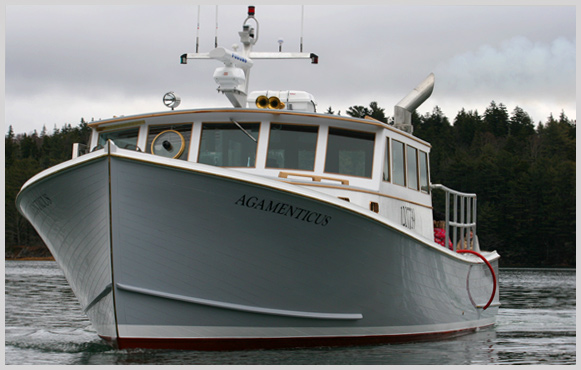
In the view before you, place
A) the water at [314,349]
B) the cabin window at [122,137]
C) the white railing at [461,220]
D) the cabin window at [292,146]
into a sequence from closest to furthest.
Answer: the water at [314,349]
the cabin window at [292,146]
the cabin window at [122,137]
the white railing at [461,220]

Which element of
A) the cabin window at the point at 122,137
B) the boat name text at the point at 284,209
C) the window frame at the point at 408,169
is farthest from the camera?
the window frame at the point at 408,169

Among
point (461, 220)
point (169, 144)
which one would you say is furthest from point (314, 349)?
point (461, 220)

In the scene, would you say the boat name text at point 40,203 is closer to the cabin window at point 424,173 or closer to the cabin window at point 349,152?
the cabin window at point 349,152

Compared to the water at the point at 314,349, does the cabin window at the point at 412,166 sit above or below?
above

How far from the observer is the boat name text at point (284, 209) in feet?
30.5

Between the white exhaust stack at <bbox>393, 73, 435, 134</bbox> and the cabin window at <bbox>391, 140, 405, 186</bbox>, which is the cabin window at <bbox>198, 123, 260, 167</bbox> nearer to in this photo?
the cabin window at <bbox>391, 140, 405, 186</bbox>

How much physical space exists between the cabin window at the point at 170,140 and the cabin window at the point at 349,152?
2.07 m

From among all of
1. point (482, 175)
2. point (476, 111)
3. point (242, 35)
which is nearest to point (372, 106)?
point (476, 111)

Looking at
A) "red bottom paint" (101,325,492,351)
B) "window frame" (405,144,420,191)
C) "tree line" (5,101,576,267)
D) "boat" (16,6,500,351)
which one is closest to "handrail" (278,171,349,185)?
"boat" (16,6,500,351)

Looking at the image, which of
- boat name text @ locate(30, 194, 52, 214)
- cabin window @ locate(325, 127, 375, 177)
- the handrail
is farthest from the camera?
cabin window @ locate(325, 127, 375, 177)

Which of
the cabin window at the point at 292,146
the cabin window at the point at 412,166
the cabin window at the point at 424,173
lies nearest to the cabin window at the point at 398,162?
the cabin window at the point at 412,166

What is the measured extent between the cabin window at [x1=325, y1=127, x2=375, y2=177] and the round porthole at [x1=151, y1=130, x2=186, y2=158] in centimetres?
213

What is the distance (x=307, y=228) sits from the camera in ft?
31.5

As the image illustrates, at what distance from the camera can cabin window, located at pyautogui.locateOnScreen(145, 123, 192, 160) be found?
37.1 ft
